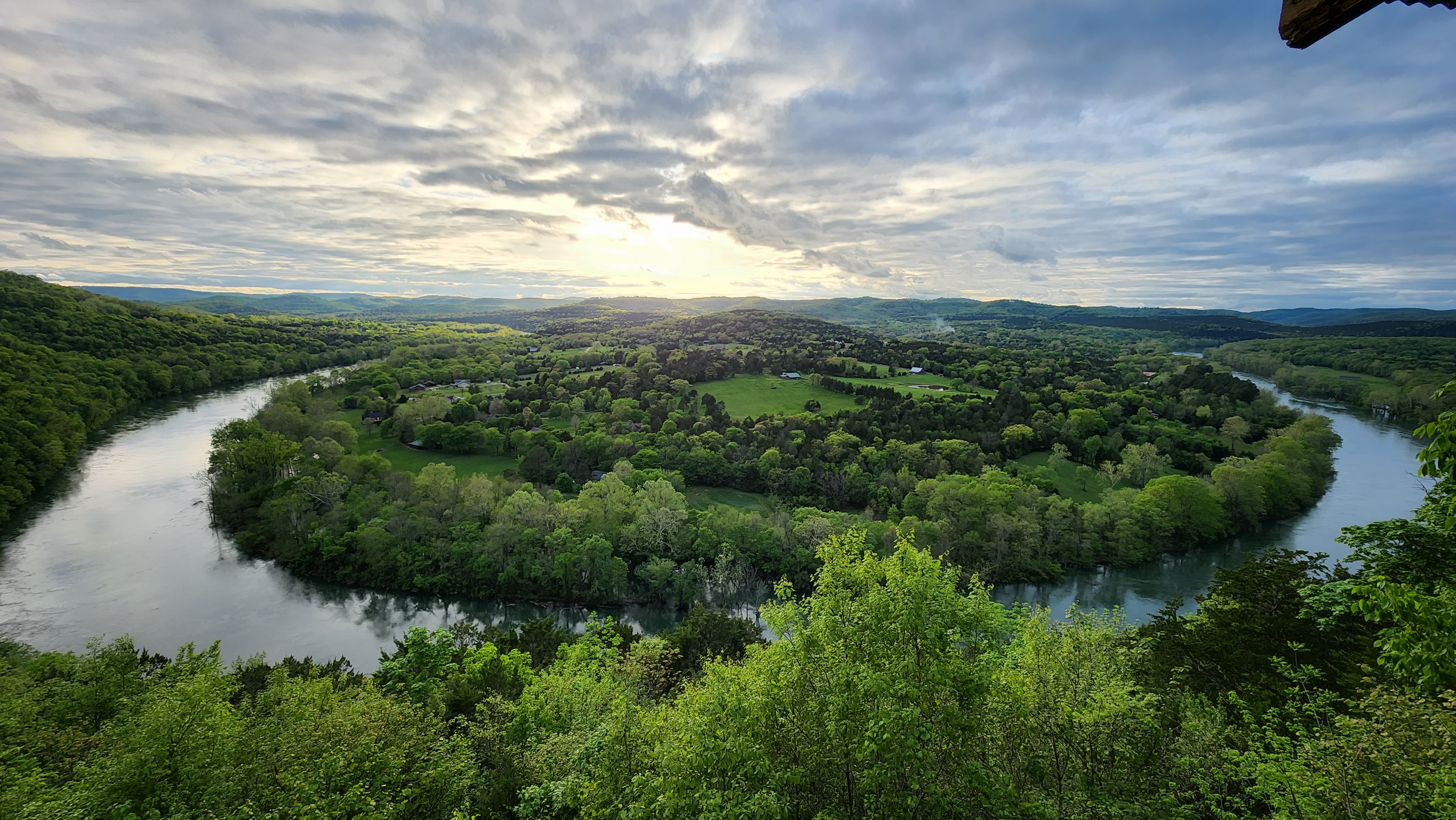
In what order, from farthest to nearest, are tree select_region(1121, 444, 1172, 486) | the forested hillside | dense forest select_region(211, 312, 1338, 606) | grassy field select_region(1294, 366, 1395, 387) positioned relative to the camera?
grassy field select_region(1294, 366, 1395, 387)
tree select_region(1121, 444, 1172, 486)
the forested hillside
dense forest select_region(211, 312, 1338, 606)

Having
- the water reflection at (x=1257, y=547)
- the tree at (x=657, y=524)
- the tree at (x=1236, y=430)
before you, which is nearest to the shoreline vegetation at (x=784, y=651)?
the tree at (x=657, y=524)

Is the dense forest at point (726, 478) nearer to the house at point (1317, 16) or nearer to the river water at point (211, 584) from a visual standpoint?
the river water at point (211, 584)

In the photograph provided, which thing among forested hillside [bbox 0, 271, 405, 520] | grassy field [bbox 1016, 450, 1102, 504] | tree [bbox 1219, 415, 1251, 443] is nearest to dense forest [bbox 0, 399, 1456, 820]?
grassy field [bbox 1016, 450, 1102, 504]

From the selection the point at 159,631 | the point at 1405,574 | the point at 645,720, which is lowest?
the point at 159,631

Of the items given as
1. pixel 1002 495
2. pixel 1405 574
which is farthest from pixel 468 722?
pixel 1002 495

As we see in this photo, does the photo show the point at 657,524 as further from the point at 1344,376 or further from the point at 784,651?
the point at 1344,376

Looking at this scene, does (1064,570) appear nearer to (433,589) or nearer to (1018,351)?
(433,589)

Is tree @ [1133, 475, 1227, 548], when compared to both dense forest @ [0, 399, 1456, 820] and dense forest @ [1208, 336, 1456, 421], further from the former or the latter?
dense forest @ [1208, 336, 1456, 421]

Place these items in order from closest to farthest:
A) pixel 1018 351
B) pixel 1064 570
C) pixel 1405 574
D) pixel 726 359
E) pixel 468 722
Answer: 1. pixel 1405 574
2. pixel 468 722
3. pixel 1064 570
4. pixel 726 359
5. pixel 1018 351
